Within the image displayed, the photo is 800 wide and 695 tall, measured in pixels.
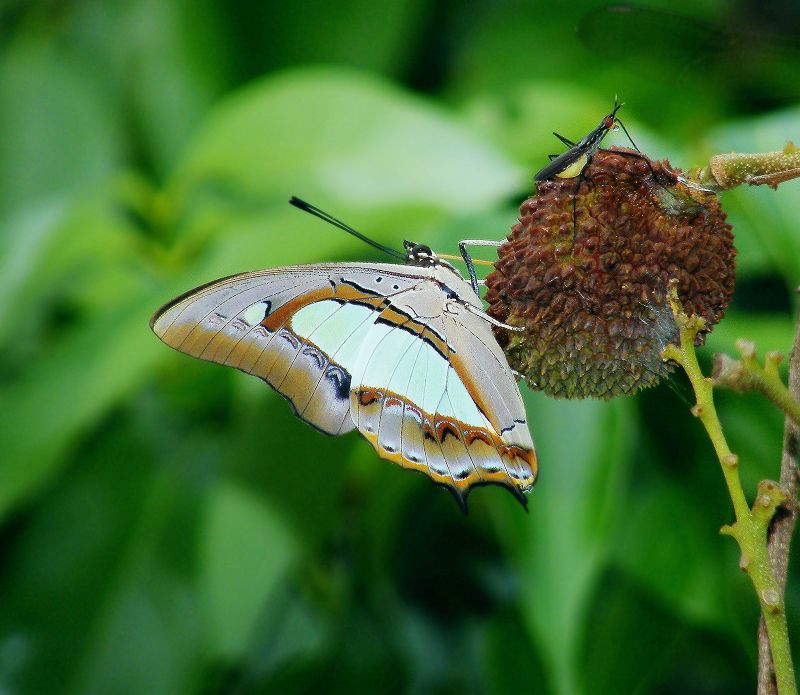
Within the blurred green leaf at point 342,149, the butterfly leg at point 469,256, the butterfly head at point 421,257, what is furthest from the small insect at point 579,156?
the blurred green leaf at point 342,149

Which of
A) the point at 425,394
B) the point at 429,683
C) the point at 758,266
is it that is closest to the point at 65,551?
the point at 429,683

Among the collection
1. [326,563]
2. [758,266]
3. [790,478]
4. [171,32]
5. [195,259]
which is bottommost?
[790,478]

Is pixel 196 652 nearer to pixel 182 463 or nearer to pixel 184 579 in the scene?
pixel 184 579

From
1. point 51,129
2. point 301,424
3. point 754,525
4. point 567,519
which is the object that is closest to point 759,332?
point 567,519

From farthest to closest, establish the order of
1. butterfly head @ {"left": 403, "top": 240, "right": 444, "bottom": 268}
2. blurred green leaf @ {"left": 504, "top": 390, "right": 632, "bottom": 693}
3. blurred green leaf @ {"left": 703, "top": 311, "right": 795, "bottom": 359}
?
blurred green leaf @ {"left": 703, "top": 311, "right": 795, "bottom": 359} → blurred green leaf @ {"left": 504, "top": 390, "right": 632, "bottom": 693} → butterfly head @ {"left": 403, "top": 240, "right": 444, "bottom": 268}

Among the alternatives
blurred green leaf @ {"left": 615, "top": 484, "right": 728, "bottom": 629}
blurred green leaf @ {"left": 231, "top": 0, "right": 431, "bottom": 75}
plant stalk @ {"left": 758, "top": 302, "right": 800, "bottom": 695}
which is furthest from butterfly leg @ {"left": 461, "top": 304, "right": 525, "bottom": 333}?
blurred green leaf @ {"left": 231, "top": 0, "right": 431, "bottom": 75}

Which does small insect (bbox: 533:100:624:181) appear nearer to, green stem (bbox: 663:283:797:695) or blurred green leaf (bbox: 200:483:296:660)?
green stem (bbox: 663:283:797:695)
